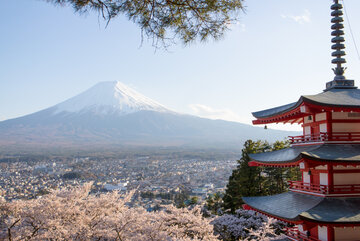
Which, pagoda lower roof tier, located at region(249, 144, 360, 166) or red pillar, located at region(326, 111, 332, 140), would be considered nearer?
pagoda lower roof tier, located at region(249, 144, 360, 166)

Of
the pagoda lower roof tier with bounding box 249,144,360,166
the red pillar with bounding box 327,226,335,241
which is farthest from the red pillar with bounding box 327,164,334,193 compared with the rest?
the red pillar with bounding box 327,226,335,241

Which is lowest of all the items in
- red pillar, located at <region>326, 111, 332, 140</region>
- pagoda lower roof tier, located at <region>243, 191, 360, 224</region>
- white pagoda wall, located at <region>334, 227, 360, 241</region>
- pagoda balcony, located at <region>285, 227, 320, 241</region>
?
pagoda balcony, located at <region>285, 227, 320, 241</region>

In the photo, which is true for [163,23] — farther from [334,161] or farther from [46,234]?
[46,234]

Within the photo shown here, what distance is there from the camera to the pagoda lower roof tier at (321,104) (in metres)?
8.36

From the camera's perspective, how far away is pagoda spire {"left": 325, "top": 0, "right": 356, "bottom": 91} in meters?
9.87

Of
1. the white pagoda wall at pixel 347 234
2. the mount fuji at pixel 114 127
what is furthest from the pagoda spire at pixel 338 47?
the mount fuji at pixel 114 127

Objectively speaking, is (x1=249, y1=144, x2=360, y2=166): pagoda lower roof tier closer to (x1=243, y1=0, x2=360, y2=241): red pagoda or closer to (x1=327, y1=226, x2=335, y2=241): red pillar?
(x1=243, y1=0, x2=360, y2=241): red pagoda

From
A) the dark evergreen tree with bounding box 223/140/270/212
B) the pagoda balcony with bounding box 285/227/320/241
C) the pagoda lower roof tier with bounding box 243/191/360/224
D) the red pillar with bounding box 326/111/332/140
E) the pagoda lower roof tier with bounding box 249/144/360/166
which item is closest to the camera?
the pagoda lower roof tier with bounding box 243/191/360/224

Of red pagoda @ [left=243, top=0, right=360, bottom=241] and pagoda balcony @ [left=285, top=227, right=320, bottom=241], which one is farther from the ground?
red pagoda @ [left=243, top=0, right=360, bottom=241]

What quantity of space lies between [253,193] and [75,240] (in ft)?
43.2

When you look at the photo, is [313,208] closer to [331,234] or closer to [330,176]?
[331,234]

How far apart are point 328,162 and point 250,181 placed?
13.5 m

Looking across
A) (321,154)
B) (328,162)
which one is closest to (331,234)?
(328,162)

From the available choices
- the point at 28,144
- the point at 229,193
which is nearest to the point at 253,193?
the point at 229,193
